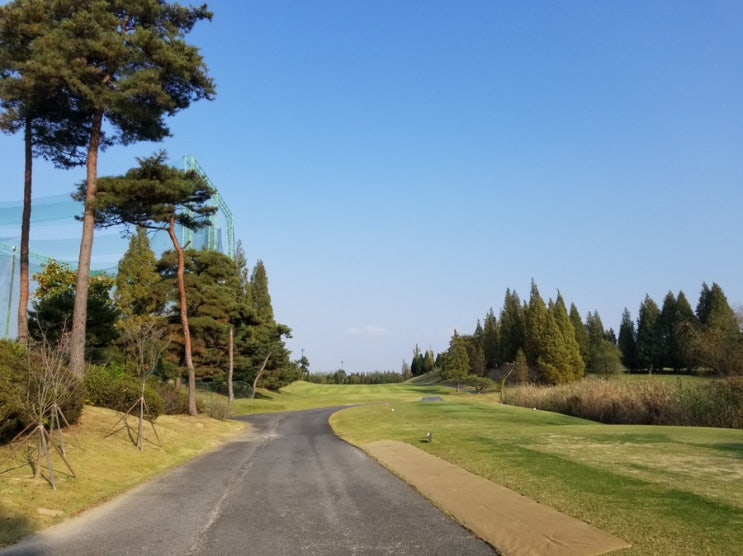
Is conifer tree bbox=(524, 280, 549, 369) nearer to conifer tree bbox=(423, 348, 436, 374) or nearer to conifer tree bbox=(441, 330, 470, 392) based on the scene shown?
conifer tree bbox=(441, 330, 470, 392)

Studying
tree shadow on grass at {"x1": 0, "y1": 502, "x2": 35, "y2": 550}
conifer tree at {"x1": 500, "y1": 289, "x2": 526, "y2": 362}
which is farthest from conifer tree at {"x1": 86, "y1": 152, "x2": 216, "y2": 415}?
conifer tree at {"x1": 500, "y1": 289, "x2": 526, "y2": 362}

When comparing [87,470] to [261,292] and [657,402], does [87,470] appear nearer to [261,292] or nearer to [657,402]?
[657,402]

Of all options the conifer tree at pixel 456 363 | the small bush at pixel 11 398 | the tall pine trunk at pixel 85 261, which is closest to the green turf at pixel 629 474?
the small bush at pixel 11 398

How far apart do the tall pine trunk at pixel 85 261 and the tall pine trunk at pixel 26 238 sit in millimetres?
1878

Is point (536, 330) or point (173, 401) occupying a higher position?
point (536, 330)

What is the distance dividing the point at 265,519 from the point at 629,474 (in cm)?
652

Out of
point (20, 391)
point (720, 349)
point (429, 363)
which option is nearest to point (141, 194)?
point (20, 391)

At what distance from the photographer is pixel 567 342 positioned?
6869cm

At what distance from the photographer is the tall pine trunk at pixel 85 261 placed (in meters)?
16.8

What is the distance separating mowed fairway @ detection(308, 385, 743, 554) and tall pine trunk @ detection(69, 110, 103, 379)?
31.0ft

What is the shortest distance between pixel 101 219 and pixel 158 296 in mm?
17601

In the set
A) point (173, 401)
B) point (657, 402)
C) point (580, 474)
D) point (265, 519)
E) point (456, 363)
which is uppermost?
point (456, 363)

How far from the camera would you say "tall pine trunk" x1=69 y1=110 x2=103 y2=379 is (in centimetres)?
1684

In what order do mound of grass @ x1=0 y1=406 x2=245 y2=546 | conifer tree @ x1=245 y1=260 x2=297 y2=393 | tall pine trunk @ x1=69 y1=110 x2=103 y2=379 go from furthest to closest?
conifer tree @ x1=245 y1=260 x2=297 y2=393, tall pine trunk @ x1=69 y1=110 x2=103 y2=379, mound of grass @ x1=0 y1=406 x2=245 y2=546
